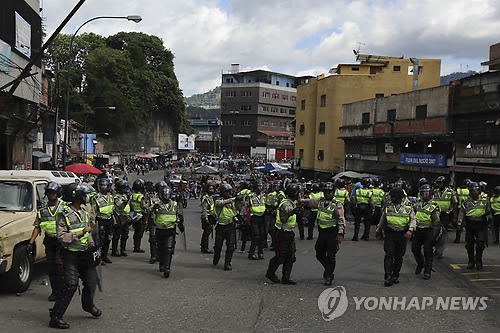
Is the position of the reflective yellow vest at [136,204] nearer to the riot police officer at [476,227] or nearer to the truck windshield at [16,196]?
the truck windshield at [16,196]

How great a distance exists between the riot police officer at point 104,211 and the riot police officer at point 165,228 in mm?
1548

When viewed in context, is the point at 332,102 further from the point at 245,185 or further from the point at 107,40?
the point at 107,40

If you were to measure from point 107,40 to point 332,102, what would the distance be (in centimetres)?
4280

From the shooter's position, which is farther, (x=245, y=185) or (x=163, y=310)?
(x=245, y=185)

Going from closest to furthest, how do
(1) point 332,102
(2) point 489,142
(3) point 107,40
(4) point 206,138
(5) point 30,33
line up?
1. (2) point 489,142
2. (5) point 30,33
3. (1) point 332,102
4. (3) point 107,40
5. (4) point 206,138

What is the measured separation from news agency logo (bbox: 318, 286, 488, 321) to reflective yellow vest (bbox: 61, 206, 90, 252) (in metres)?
3.39

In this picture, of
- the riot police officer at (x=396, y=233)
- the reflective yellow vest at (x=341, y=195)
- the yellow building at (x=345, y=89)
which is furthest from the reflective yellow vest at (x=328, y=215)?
the yellow building at (x=345, y=89)

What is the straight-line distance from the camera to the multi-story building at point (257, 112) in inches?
3733

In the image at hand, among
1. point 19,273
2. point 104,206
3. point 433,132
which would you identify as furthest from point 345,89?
point 19,273

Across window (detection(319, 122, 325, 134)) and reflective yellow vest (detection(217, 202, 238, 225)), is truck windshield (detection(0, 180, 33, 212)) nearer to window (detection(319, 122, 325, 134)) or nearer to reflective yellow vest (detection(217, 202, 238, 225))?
reflective yellow vest (detection(217, 202, 238, 225))

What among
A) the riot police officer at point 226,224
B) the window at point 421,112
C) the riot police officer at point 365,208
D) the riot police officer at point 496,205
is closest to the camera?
the riot police officer at point 226,224

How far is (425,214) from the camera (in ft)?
29.2

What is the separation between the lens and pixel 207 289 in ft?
26.2

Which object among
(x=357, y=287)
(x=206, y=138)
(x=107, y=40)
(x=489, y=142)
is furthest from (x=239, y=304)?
(x=206, y=138)
